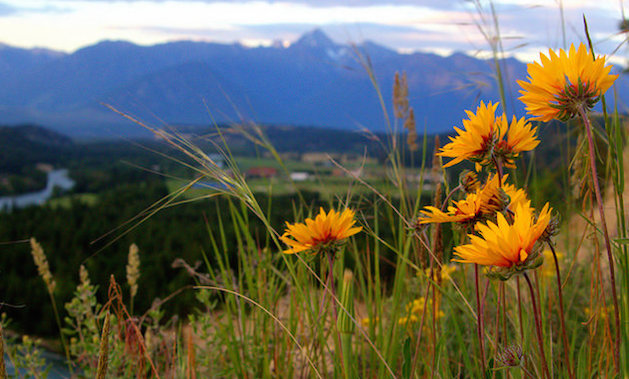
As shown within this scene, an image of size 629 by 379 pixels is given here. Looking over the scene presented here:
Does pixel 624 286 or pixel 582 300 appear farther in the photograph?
pixel 582 300

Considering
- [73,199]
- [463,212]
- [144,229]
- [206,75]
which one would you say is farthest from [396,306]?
[73,199]

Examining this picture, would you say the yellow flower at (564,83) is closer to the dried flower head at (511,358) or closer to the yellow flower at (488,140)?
the yellow flower at (488,140)

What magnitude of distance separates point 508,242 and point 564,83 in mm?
307

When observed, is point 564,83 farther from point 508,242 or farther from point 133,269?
point 133,269

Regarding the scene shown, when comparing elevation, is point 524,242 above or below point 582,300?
above

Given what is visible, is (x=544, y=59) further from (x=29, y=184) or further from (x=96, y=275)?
(x=29, y=184)

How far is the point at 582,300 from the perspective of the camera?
2.82m

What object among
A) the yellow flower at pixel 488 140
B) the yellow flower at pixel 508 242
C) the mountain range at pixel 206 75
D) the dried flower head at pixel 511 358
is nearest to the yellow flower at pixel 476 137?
the yellow flower at pixel 488 140

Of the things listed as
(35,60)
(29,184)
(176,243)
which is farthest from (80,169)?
(35,60)

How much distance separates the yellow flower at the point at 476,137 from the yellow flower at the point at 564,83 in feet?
0.28

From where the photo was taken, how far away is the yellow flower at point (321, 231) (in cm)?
95

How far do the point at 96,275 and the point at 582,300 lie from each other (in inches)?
178

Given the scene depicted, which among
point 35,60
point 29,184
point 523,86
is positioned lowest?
point 29,184

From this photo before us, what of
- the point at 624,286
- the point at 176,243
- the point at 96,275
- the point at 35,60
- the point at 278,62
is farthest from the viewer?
the point at 278,62
